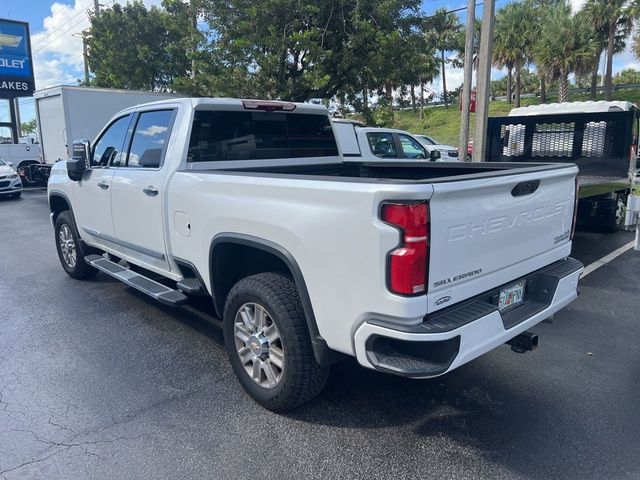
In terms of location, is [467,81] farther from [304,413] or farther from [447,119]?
[447,119]

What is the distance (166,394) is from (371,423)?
4.75 ft

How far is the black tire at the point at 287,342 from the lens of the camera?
3047 millimetres

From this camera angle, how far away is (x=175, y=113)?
4.27m

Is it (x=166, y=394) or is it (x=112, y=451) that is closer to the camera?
(x=112, y=451)

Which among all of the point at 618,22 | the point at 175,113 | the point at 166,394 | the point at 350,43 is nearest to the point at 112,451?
the point at 166,394

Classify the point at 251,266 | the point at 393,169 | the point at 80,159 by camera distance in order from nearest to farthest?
the point at 251,266 < the point at 393,169 < the point at 80,159

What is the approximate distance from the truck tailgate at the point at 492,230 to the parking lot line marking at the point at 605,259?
11.0 ft

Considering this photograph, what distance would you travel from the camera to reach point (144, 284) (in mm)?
4566

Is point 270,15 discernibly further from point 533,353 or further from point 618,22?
point 618,22

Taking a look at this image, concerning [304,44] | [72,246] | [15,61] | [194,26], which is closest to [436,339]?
[72,246]

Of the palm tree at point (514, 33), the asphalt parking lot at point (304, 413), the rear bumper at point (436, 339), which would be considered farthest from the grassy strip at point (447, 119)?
the rear bumper at point (436, 339)

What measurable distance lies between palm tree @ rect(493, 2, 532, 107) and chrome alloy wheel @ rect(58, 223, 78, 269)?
32524 millimetres

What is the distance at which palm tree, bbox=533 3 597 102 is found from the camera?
3047cm

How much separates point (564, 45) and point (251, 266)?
33220 mm
